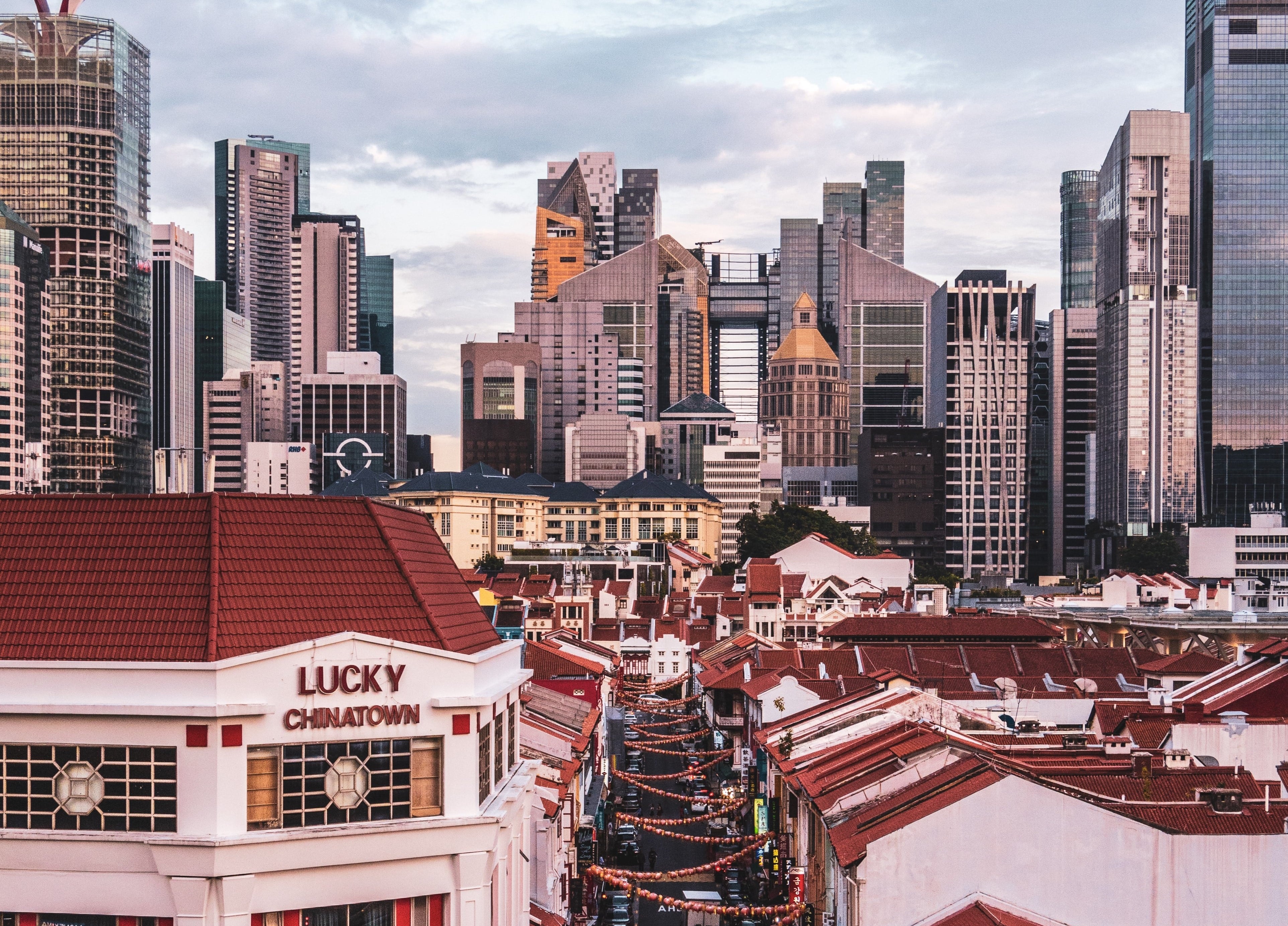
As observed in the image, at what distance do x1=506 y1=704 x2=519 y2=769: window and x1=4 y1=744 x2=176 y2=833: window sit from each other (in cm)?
982

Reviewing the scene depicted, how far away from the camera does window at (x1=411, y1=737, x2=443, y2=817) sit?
32344mm

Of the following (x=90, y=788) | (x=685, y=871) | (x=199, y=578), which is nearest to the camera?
(x=90, y=788)

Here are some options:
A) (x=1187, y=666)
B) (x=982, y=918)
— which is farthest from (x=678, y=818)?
(x=982, y=918)

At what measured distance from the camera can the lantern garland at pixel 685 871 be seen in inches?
2104

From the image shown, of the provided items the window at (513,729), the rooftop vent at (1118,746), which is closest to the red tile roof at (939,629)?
the rooftop vent at (1118,746)

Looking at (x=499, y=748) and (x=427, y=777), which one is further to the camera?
(x=499, y=748)

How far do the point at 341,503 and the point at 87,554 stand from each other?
4.86 meters

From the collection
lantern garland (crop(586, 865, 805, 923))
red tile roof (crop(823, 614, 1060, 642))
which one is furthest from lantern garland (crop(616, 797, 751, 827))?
red tile roof (crop(823, 614, 1060, 642))

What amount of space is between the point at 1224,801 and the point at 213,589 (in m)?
23.9

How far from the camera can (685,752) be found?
313 feet

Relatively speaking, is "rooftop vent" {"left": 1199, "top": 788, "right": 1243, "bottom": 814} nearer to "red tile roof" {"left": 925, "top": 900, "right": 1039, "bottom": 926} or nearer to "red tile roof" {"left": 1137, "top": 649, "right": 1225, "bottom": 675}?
"red tile roof" {"left": 925, "top": 900, "right": 1039, "bottom": 926}

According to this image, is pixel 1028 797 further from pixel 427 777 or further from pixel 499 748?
pixel 427 777

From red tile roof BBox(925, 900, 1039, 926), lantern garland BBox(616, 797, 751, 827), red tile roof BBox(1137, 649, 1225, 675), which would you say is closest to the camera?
red tile roof BBox(925, 900, 1039, 926)

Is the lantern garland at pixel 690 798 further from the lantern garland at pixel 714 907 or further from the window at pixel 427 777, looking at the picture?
the window at pixel 427 777
